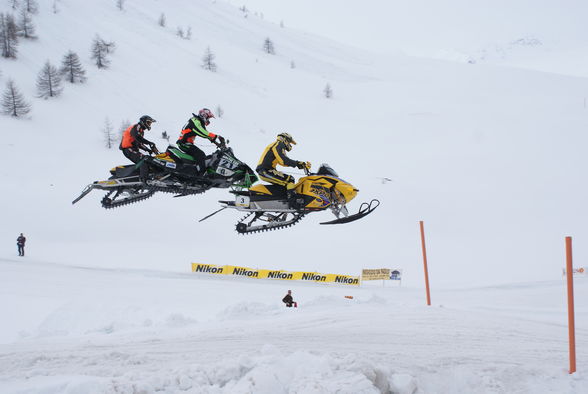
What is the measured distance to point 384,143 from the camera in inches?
1625

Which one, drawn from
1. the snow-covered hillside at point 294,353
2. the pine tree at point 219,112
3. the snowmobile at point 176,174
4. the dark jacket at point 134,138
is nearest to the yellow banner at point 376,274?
the snow-covered hillside at point 294,353

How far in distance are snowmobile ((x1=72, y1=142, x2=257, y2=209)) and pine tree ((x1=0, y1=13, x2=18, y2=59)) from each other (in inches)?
1839

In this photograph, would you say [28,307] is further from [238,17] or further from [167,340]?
[238,17]

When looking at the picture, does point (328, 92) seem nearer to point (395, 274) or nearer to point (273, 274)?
point (395, 274)

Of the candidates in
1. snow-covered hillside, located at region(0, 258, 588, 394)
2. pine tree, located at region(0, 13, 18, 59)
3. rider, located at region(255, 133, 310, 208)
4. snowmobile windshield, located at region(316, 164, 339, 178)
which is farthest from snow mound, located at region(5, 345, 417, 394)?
pine tree, located at region(0, 13, 18, 59)

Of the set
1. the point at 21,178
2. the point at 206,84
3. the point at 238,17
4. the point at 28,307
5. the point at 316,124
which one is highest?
the point at 238,17

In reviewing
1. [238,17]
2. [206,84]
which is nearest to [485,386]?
[206,84]

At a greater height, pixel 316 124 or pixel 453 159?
pixel 316 124

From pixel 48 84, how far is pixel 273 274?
3178 centimetres

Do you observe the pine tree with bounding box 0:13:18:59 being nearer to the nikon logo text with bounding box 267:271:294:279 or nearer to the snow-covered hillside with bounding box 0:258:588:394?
the nikon logo text with bounding box 267:271:294:279

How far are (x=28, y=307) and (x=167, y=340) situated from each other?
31.1 feet

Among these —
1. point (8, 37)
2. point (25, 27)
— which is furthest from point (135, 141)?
point (25, 27)

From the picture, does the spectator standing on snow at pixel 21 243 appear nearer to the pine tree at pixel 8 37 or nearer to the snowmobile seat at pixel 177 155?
the snowmobile seat at pixel 177 155

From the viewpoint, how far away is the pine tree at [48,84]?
40312 mm
